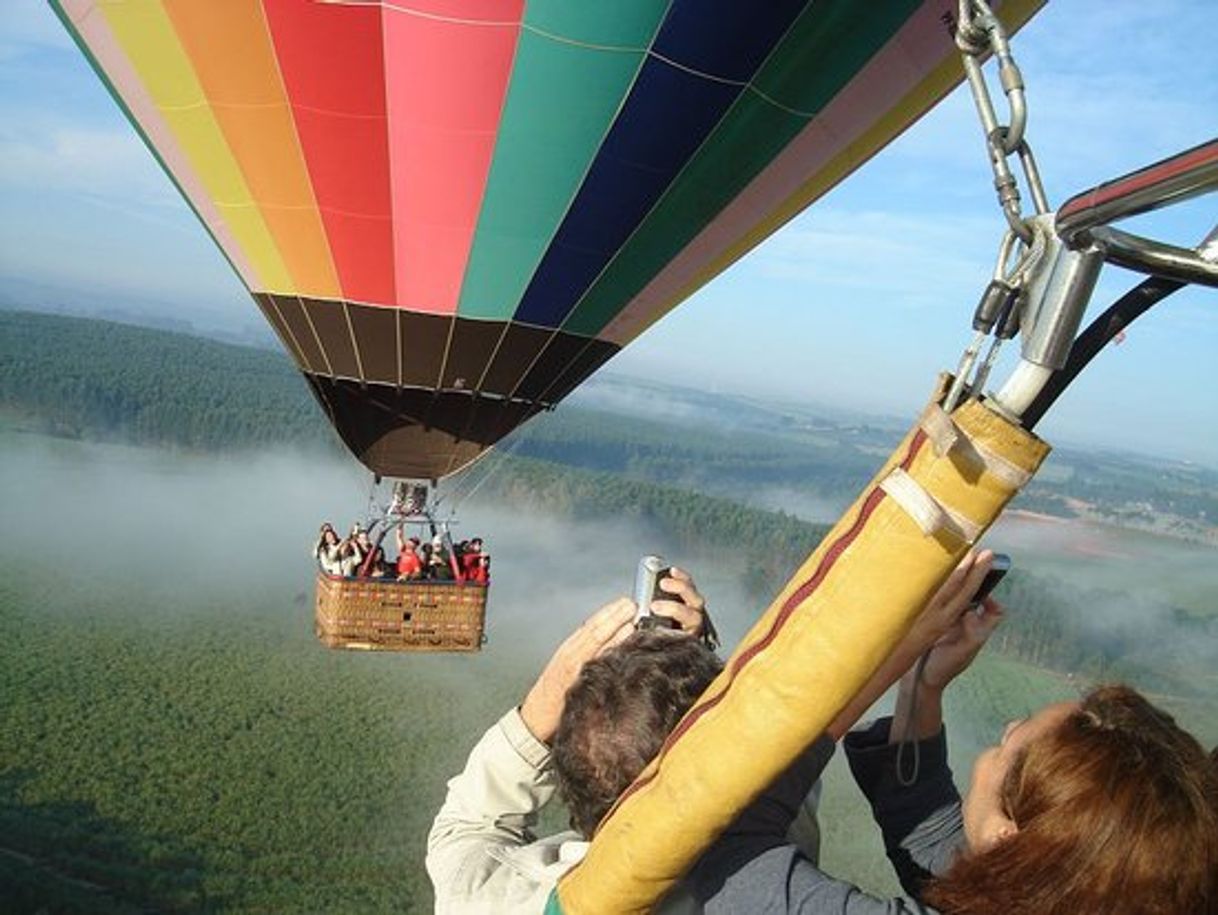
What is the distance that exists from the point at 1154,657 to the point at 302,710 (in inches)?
941

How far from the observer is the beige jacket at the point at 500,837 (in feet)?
3.49

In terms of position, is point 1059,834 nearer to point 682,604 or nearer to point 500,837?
point 682,604

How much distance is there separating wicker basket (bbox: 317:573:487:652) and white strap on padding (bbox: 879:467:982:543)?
4.17m

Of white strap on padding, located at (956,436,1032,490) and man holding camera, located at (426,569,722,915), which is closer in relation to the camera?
white strap on padding, located at (956,436,1032,490)

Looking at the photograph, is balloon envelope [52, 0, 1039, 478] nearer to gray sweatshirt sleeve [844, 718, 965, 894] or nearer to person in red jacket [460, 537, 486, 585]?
person in red jacket [460, 537, 486, 585]

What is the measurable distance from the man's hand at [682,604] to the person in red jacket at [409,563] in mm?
3941

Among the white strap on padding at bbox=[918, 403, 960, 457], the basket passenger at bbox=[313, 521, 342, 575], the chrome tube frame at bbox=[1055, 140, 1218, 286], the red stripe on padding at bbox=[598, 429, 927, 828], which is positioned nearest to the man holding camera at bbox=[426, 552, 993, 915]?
the red stripe on padding at bbox=[598, 429, 927, 828]

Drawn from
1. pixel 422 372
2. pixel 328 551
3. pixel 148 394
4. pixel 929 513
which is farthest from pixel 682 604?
pixel 148 394

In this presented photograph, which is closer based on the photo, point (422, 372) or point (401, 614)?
point (422, 372)

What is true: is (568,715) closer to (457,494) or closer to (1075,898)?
(1075,898)

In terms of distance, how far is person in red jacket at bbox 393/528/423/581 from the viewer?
507 centimetres

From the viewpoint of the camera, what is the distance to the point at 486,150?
377 cm

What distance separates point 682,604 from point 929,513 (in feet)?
1.32

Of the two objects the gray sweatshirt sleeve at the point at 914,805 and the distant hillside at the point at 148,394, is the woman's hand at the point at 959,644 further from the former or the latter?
the distant hillside at the point at 148,394
